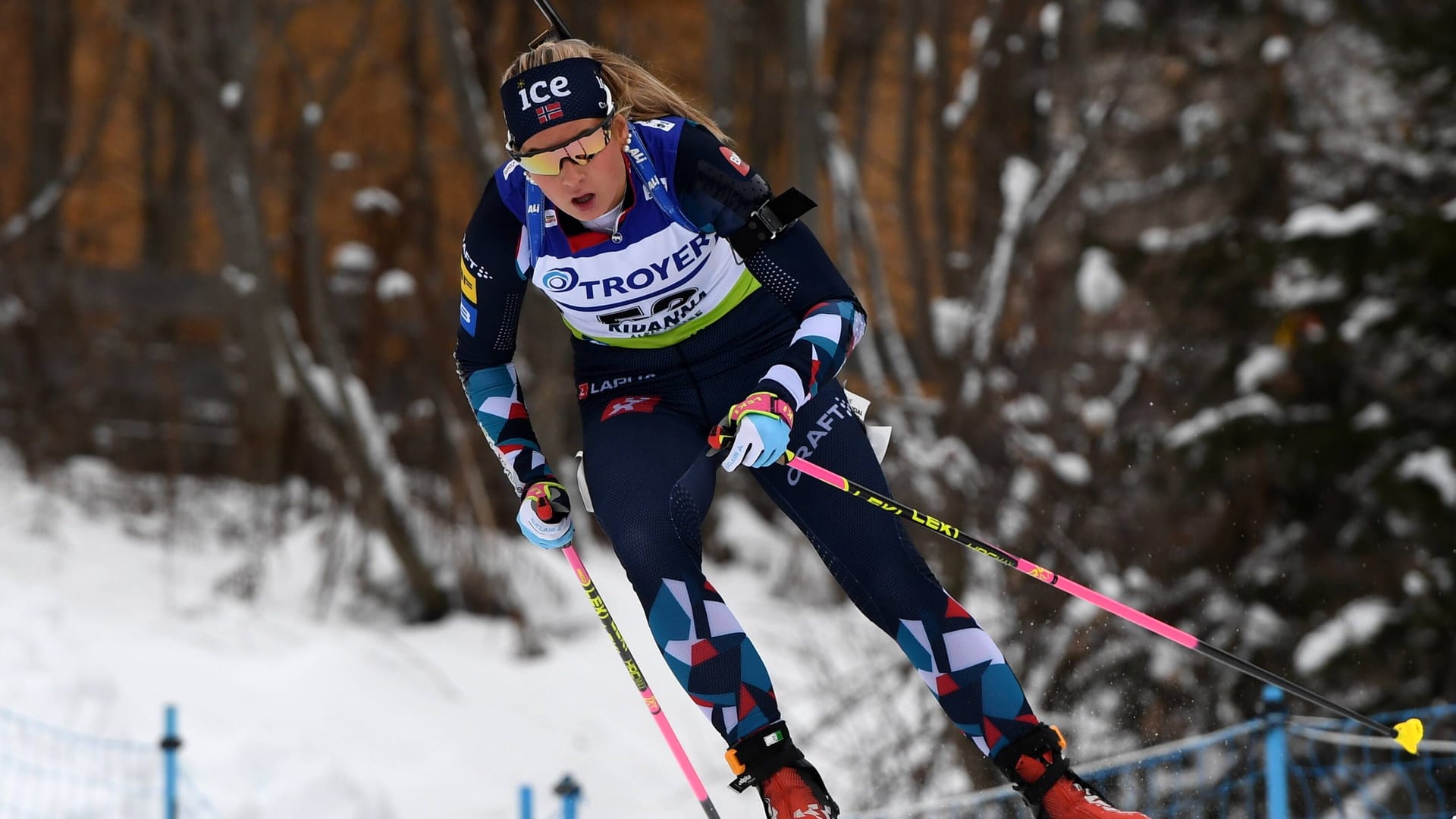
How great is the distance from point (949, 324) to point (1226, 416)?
2.82 meters

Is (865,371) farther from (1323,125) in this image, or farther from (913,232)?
(1323,125)

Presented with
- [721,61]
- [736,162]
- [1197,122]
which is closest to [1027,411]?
[1197,122]

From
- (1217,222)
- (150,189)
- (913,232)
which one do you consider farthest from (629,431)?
(150,189)

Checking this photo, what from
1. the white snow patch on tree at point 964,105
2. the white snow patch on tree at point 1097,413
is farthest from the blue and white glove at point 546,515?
the white snow patch on tree at point 964,105

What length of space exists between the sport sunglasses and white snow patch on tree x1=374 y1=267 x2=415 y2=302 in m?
7.25

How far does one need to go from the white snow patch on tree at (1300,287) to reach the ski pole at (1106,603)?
4.26 m

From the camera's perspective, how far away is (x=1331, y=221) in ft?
21.6

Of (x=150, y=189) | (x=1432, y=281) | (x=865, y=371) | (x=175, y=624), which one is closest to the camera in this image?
(x=1432, y=281)

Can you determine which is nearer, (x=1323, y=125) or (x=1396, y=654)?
(x=1396, y=654)

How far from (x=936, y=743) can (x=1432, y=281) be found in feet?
10.3

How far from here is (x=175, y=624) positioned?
788 cm

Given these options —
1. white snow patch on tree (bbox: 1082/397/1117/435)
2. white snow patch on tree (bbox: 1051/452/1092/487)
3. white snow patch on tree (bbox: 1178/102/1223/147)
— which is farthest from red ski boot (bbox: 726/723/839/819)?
white snow patch on tree (bbox: 1178/102/1223/147)

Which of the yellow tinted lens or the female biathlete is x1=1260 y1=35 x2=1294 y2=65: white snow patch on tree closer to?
the female biathlete

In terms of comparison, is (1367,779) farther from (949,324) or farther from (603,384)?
(603,384)
